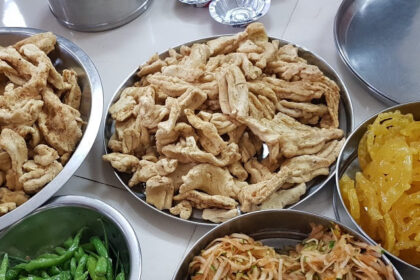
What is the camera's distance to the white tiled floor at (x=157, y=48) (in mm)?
1677

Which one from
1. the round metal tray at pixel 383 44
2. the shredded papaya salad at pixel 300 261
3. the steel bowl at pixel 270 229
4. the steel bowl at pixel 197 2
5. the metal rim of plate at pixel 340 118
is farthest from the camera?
the steel bowl at pixel 197 2

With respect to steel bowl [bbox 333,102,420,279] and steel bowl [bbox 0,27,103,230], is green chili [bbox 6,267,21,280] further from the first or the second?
steel bowl [bbox 333,102,420,279]

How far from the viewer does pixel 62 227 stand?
163 centimetres

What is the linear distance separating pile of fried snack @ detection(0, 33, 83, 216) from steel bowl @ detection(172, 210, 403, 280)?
0.59 m

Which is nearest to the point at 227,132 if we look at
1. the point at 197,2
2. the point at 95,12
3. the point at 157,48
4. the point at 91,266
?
the point at 91,266

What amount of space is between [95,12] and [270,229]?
4.83 feet

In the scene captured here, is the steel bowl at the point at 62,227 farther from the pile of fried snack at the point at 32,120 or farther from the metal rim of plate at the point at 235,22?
the metal rim of plate at the point at 235,22

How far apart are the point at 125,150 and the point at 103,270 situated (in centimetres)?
49

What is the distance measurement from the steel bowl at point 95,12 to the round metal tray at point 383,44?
105cm

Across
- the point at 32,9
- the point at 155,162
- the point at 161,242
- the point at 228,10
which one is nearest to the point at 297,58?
the point at 228,10

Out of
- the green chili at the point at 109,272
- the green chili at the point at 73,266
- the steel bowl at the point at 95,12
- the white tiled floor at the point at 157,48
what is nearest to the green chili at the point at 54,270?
the green chili at the point at 73,266

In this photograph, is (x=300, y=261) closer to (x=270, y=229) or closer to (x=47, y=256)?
(x=270, y=229)

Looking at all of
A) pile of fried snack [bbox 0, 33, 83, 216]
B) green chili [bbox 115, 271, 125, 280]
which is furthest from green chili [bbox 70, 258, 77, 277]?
pile of fried snack [bbox 0, 33, 83, 216]

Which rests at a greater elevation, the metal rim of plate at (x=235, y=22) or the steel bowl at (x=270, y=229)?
the metal rim of plate at (x=235, y=22)
